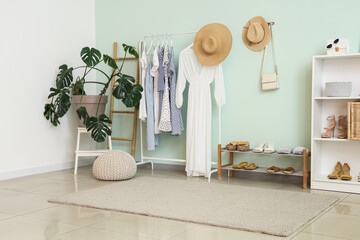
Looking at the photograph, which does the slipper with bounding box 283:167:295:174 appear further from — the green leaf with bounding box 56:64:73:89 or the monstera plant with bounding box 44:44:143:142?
the green leaf with bounding box 56:64:73:89

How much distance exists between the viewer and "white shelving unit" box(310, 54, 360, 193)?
13.2 ft

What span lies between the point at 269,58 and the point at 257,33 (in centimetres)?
31

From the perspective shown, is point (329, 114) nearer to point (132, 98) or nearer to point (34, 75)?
point (132, 98)

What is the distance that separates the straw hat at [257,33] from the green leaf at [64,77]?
210 centimetres

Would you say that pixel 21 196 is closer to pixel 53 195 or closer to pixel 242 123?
pixel 53 195

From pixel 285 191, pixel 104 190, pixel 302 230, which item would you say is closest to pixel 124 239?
pixel 302 230

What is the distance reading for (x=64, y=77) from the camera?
4.96 meters

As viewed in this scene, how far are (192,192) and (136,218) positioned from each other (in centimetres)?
89

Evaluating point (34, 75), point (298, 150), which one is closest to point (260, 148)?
point (298, 150)

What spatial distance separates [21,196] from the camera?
3.77 metres

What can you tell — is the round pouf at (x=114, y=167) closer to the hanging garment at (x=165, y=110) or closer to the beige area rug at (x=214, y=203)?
the beige area rug at (x=214, y=203)

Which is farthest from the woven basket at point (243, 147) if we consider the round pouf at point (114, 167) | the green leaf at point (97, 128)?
the green leaf at point (97, 128)

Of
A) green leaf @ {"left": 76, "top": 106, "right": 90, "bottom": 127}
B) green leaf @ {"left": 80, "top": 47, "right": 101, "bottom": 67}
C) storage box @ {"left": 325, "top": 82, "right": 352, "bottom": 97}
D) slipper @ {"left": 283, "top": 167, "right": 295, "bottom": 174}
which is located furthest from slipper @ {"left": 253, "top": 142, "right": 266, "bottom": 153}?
green leaf @ {"left": 80, "top": 47, "right": 101, "bottom": 67}

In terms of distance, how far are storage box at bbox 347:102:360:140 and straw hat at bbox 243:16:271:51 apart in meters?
1.20
